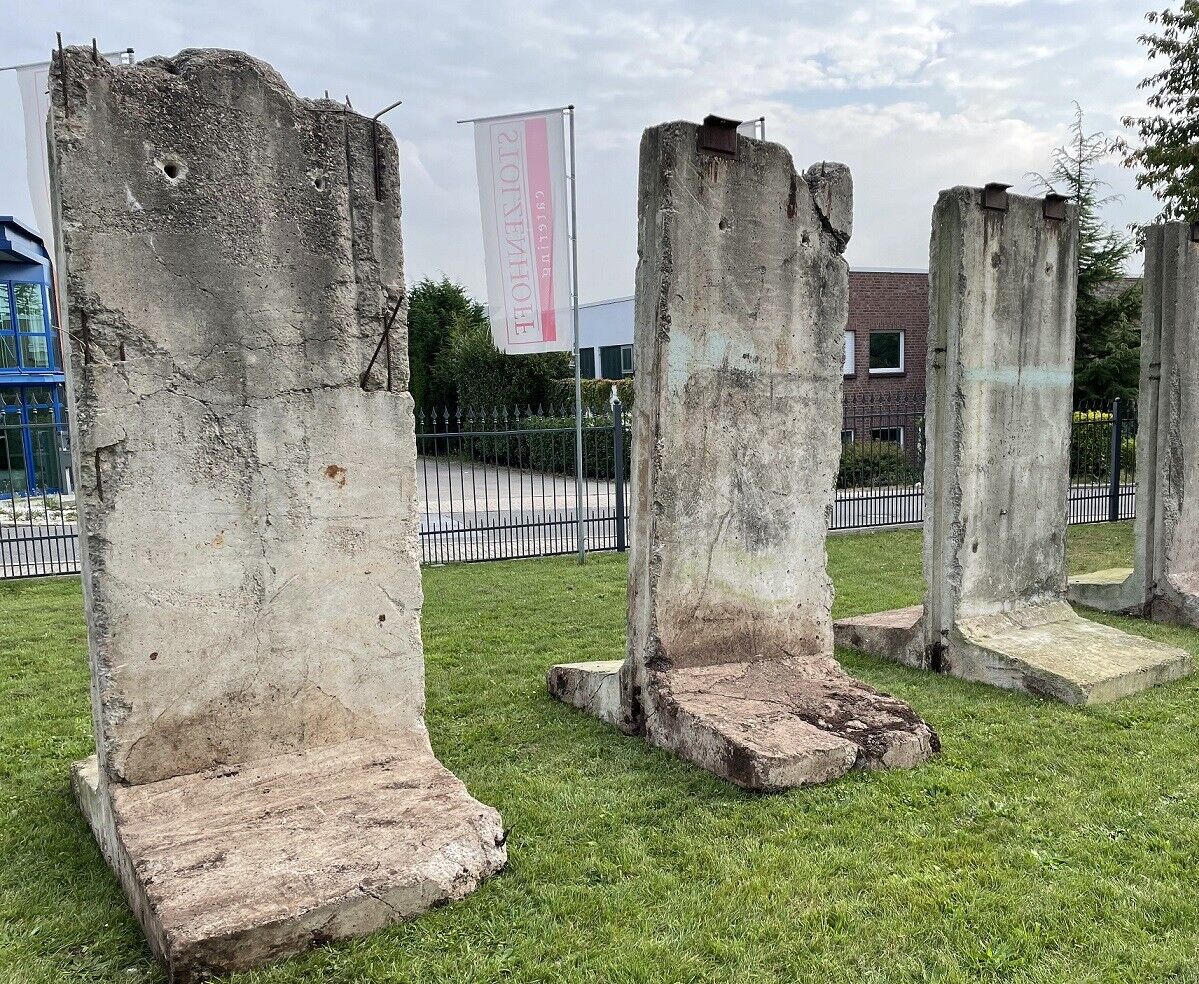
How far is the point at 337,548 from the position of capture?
3615 mm

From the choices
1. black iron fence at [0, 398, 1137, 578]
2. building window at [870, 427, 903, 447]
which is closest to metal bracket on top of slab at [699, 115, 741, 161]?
black iron fence at [0, 398, 1137, 578]

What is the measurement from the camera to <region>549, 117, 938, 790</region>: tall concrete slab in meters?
4.27

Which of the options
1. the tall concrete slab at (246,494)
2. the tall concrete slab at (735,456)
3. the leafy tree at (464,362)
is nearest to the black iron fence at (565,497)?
the tall concrete slab at (735,456)

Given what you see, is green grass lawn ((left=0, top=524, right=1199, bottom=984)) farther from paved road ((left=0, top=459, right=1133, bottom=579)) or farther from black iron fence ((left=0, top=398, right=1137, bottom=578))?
paved road ((left=0, top=459, right=1133, bottom=579))

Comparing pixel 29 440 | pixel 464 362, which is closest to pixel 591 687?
pixel 29 440

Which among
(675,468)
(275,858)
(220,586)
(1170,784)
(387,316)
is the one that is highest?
(387,316)

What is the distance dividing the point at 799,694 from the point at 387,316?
8.25ft

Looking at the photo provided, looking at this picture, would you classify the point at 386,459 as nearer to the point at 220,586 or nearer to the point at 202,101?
the point at 220,586

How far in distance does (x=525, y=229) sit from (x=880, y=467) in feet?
18.9

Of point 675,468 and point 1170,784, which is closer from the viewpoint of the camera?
point 1170,784

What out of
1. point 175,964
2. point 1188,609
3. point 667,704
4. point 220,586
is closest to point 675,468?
point 667,704

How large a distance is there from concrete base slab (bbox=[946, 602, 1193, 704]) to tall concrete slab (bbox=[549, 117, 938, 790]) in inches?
43.0

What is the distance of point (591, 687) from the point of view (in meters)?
4.85

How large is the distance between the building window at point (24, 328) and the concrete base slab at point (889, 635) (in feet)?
56.4
